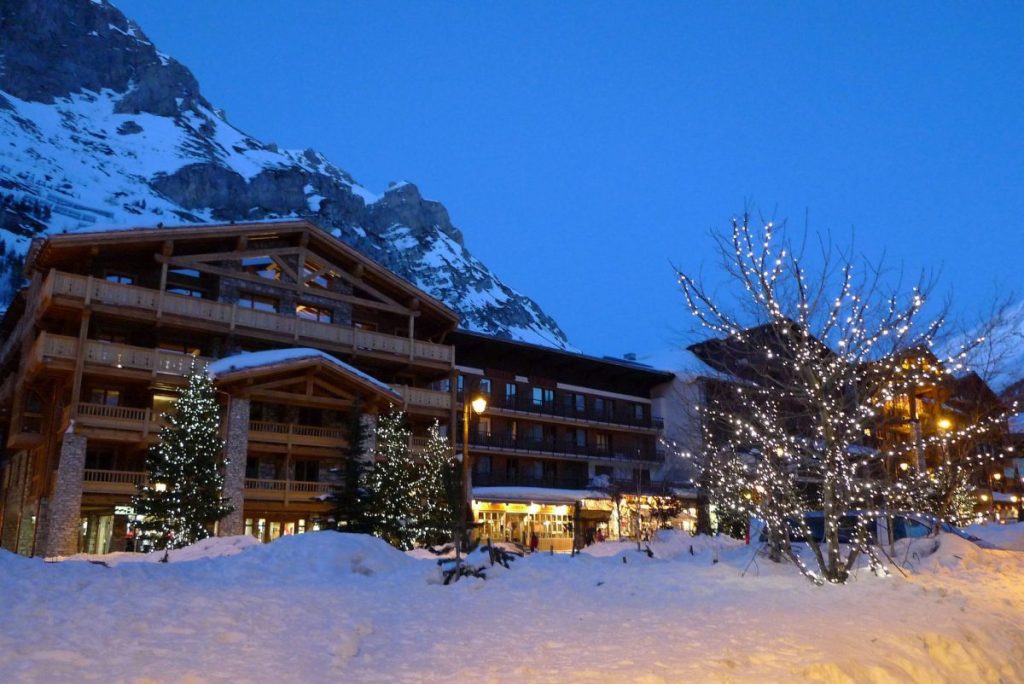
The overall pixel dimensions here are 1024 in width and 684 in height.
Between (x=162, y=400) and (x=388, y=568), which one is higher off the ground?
(x=162, y=400)

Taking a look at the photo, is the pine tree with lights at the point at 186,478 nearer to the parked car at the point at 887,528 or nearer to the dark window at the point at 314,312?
the dark window at the point at 314,312

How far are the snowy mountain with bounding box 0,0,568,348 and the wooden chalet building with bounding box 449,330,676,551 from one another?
84.2 meters

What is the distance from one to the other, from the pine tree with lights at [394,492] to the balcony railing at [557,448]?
15140 millimetres

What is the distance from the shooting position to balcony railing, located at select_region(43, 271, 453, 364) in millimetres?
28344

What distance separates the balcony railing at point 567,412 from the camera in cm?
4800

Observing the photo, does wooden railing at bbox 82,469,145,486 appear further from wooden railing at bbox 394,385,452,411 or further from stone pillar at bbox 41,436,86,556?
wooden railing at bbox 394,385,452,411

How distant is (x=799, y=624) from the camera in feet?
29.7

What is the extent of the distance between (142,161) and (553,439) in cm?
13109

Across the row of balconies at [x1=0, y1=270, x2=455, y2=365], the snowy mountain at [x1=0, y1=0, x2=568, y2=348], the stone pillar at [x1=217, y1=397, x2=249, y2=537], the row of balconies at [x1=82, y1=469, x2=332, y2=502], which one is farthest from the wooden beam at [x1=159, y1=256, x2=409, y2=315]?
the snowy mountain at [x1=0, y1=0, x2=568, y2=348]

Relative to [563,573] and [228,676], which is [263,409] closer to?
[563,573]

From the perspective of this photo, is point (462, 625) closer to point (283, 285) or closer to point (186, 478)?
point (186, 478)

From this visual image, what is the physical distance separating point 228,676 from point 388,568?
7723 mm

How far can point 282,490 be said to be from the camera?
3139 cm

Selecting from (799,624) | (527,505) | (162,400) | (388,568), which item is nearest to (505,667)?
(799,624)
